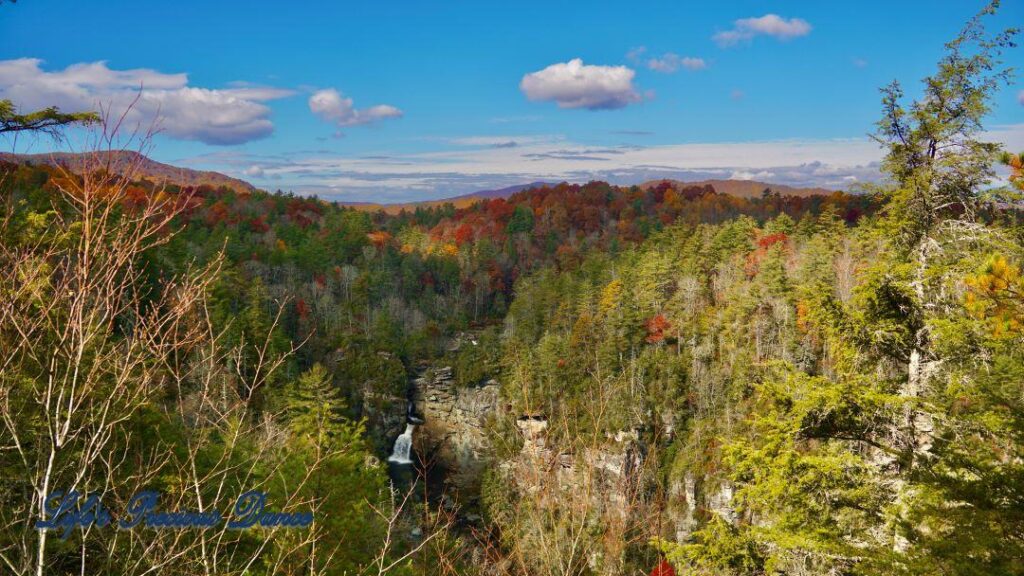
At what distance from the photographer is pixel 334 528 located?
32.0 feet

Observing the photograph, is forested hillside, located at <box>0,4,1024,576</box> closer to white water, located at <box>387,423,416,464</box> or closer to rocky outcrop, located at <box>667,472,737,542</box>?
rocky outcrop, located at <box>667,472,737,542</box>

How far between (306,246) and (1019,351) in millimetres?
64798

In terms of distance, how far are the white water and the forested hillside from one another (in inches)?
37.9

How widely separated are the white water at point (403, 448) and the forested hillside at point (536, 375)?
37.9 inches

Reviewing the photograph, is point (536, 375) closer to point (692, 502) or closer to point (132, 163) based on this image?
point (692, 502)

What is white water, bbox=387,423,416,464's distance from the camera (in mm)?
38438

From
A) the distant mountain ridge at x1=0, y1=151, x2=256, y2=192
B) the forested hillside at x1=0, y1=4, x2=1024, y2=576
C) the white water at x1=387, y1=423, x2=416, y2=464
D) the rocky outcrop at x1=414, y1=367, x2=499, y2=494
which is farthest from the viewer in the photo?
the rocky outcrop at x1=414, y1=367, x2=499, y2=494

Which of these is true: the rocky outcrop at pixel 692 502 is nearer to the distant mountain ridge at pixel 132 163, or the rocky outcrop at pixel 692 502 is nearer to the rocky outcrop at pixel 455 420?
the rocky outcrop at pixel 455 420

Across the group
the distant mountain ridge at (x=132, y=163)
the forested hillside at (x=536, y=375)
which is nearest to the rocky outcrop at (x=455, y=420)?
the forested hillside at (x=536, y=375)

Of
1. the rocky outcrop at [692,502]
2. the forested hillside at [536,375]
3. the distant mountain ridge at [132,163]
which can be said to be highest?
the distant mountain ridge at [132,163]

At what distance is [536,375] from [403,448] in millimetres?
10708

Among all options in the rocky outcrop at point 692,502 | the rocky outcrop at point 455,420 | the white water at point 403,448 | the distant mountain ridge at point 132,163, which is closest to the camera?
the distant mountain ridge at point 132,163

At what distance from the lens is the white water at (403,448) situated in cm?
3844

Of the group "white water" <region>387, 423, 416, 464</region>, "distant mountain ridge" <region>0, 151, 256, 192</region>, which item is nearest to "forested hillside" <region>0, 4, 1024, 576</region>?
"distant mountain ridge" <region>0, 151, 256, 192</region>
